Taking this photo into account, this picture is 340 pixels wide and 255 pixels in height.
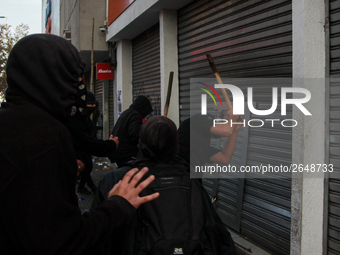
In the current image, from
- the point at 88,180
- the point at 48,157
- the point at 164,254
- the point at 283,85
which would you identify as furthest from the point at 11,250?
the point at 88,180

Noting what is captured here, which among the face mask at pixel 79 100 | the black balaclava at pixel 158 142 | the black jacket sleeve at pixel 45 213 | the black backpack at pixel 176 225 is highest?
the face mask at pixel 79 100

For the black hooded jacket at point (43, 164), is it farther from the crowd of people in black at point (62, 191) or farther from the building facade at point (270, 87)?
the building facade at point (270, 87)

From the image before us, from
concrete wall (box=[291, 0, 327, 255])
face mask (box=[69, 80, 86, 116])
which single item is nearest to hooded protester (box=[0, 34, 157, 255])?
face mask (box=[69, 80, 86, 116])

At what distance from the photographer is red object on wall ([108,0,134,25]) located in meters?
8.79

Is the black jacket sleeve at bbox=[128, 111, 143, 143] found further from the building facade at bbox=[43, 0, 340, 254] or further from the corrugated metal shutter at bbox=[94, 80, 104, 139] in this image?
the corrugated metal shutter at bbox=[94, 80, 104, 139]

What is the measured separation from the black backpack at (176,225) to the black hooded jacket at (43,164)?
36 cm

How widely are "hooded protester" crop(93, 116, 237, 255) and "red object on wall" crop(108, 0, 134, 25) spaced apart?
712 cm

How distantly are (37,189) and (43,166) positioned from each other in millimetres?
80

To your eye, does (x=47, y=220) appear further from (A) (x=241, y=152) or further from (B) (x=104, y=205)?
(A) (x=241, y=152)

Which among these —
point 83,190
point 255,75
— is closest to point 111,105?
point 83,190

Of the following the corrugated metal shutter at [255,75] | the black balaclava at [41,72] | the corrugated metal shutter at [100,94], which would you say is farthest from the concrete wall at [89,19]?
the black balaclava at [41,72]

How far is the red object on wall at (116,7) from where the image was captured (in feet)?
28.8

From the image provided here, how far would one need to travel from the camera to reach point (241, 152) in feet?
14.8

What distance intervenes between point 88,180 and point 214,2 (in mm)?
4180
